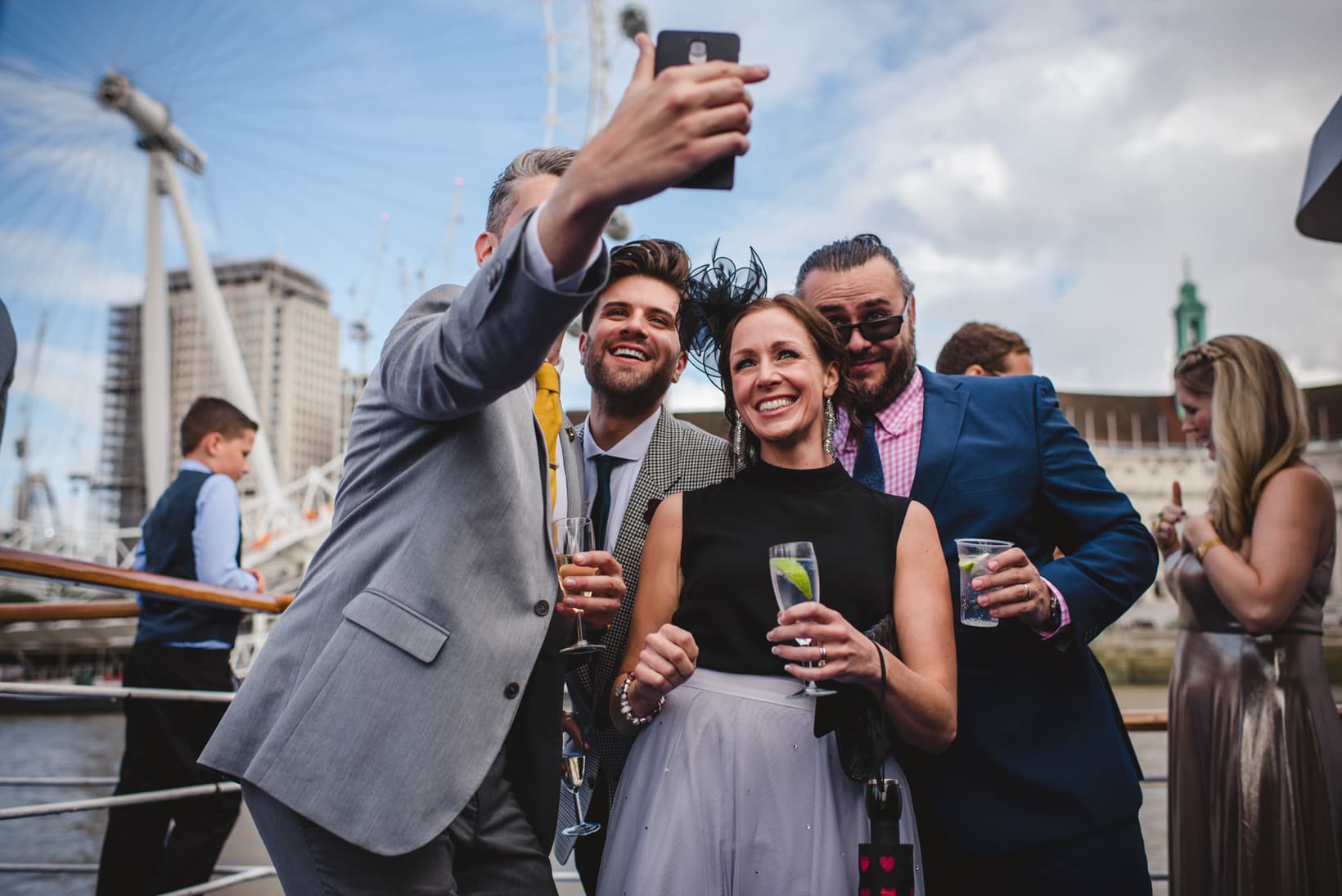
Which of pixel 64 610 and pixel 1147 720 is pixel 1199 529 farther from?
pixel 64 610

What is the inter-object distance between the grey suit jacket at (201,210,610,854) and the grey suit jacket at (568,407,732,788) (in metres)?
0.94

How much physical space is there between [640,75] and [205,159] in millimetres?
41925

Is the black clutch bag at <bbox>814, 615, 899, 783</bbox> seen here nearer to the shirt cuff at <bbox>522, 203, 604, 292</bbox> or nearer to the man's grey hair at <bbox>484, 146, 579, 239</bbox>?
the shirt cuff at <bbox>522, 203, 604, 292</bbox>

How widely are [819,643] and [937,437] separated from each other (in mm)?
1012

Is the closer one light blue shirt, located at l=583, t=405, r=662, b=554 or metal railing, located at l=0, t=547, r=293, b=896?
metal railing, located at l=0, t=547, r=293, b=896

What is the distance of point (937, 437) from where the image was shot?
2.57 meters

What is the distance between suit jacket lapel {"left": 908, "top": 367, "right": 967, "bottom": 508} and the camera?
2521 mm

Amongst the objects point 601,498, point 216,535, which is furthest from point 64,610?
point 601,498

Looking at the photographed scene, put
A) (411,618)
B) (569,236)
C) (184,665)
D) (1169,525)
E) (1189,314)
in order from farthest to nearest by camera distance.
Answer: (1189,314)
(184,665)
(1169,525)
(411,618)
(569,236)

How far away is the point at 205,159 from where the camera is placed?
36.4m

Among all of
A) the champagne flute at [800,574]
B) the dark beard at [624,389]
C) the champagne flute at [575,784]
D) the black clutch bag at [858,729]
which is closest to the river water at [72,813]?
the champagne flute at [575,784]

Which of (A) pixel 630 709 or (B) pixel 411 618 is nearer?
(B) pixel 411 618

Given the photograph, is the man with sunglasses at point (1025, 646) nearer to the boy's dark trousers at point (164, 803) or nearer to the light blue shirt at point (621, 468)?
the light blue shirt at point (621, 468)

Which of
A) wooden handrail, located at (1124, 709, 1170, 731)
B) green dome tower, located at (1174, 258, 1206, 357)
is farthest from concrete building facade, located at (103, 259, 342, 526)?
wooden handrail, located at (1124, 709, 1170, 731)
